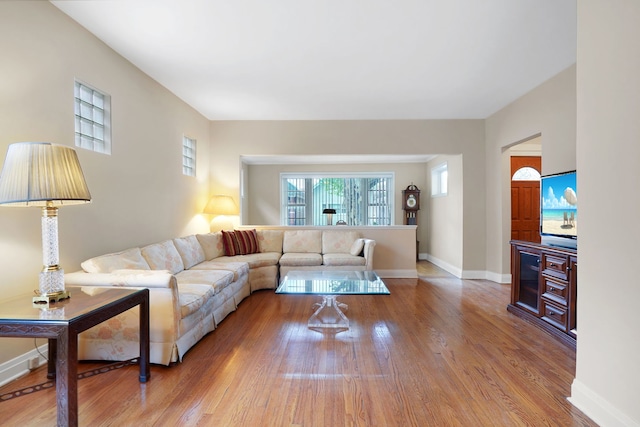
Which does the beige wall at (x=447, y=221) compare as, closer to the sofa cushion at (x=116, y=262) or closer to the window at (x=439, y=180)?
the window at (x=439, y=180)

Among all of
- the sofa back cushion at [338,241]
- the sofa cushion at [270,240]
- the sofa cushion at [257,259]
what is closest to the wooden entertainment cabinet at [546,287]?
the sofa back cushion at [338,241]

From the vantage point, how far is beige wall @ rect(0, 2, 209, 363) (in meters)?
2.07

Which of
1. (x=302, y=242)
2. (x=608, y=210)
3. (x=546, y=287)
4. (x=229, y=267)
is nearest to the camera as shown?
(x=608, y=210)

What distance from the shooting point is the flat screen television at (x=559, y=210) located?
2871 millimetres

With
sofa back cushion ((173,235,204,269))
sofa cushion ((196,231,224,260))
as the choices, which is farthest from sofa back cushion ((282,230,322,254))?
sofa back cushion ((173,235,204,269))

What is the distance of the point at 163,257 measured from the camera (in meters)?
3.25

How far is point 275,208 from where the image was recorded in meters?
7.75

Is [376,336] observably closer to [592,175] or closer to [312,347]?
[312,347]

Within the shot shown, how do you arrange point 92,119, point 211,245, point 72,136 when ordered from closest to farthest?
point 72,136 < point 92,119 < point 211,245

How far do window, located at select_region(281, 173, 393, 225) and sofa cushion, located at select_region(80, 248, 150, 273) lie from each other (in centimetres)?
500

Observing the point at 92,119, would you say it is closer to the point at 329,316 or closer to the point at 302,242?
the point at 329,316

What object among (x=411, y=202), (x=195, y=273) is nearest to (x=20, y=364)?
(x=195, y=273)

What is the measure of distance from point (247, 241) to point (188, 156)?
5.11 ft

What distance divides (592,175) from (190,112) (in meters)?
4.62
